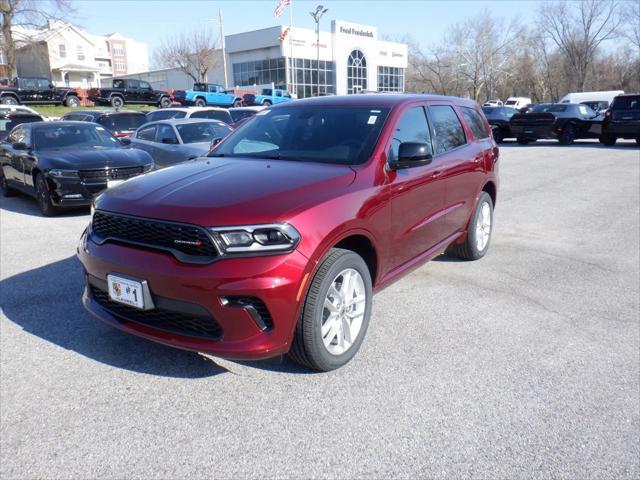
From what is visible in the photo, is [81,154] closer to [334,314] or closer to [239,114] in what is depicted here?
[334,314]

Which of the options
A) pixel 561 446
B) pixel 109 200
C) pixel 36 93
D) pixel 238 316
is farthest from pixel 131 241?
pixel 36 93

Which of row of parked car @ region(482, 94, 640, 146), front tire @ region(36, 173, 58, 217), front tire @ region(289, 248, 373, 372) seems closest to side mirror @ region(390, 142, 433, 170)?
front tire @ region(289, 248, 373, 372)

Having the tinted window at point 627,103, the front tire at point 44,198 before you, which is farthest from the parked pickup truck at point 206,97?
the front tire at point 44,198

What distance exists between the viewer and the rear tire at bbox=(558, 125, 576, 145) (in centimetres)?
2017

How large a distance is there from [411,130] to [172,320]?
2.45m

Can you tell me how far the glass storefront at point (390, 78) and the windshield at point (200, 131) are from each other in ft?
191

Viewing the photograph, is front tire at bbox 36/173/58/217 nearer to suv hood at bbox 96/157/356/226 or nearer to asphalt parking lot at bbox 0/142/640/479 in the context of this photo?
asphalt parking lot at bbox 0/142/640/479

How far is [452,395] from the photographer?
3109 millimetres

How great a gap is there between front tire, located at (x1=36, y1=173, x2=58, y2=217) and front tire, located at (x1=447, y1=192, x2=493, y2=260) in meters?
6.37

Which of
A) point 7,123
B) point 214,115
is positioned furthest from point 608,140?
point 7,123

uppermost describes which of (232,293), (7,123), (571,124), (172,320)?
(7,123)

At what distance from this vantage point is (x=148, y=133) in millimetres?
11492

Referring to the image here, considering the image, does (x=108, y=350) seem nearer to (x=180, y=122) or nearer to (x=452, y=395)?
(x=452, y=395)

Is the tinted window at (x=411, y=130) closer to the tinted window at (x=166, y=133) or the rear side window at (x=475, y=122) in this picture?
the rear side window at (x=475, y=122)
